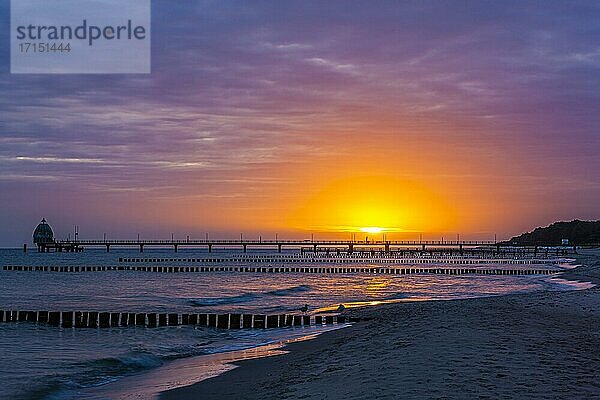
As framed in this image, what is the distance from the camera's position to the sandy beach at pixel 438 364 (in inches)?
370

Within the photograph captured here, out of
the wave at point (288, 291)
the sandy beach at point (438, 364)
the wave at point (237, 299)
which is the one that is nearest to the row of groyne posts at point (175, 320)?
the sandy beach at point (438, 364)

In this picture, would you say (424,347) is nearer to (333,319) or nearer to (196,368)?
(196,368)

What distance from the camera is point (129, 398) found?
12492mm

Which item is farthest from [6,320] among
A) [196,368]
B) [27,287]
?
[27,287]

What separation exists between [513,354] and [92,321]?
62.3ft

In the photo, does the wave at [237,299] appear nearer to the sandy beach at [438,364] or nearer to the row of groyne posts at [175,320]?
the row of groyne posts at [175,320]

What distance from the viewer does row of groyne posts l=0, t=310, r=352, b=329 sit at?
2500 cm

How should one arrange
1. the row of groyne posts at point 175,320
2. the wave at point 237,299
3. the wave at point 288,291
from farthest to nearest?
the wave at point 288,291
the wave at point 237,299
the row of groyne posts at point 175,320

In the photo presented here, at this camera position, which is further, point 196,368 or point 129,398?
point 196,368

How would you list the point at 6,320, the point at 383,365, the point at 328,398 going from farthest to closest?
the point at 6,320 → the point at 383,365 → the point at 328,398

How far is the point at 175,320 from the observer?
26219 mm

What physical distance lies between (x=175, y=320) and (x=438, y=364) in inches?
671

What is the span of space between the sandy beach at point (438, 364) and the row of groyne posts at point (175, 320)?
560cm

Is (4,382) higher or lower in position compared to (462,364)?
lower
